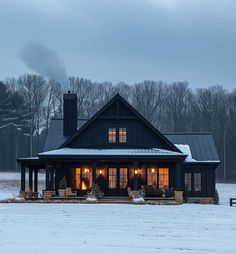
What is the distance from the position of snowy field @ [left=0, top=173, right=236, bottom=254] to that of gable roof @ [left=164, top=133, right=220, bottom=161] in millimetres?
8901

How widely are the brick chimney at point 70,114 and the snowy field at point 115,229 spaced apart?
10429mm

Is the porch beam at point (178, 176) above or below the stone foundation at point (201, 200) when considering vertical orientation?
above

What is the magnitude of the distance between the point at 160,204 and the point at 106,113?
7.37 metres

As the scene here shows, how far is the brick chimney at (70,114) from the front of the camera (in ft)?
107

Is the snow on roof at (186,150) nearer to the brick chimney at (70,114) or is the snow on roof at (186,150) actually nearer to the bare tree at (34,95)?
the brick chimney at (70,114)

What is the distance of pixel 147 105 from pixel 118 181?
1642 inches

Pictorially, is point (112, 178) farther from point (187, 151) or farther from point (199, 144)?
point (199, 144)

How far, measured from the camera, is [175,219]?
1859 centimetres

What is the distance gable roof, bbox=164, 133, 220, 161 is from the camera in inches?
1224

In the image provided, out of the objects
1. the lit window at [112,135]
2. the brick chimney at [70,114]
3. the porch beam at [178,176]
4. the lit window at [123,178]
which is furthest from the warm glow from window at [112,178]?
the brick chimney at [70,114]

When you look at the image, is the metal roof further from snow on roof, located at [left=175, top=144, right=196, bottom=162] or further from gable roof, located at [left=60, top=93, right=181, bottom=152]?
gable roof, located at [left=60, top=93, right=181, bottom=152]

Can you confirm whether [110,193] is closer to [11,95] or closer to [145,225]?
[145,225]

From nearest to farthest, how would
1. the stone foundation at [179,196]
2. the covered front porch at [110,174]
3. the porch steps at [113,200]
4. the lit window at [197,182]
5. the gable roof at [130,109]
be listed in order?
the porch steps at [113,200]
the stone foundation at [179,196]
the gable roof at [130,109]
the covered front porch at [110,174]
the lit window at [197,182]

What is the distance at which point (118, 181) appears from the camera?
96.6 feet
